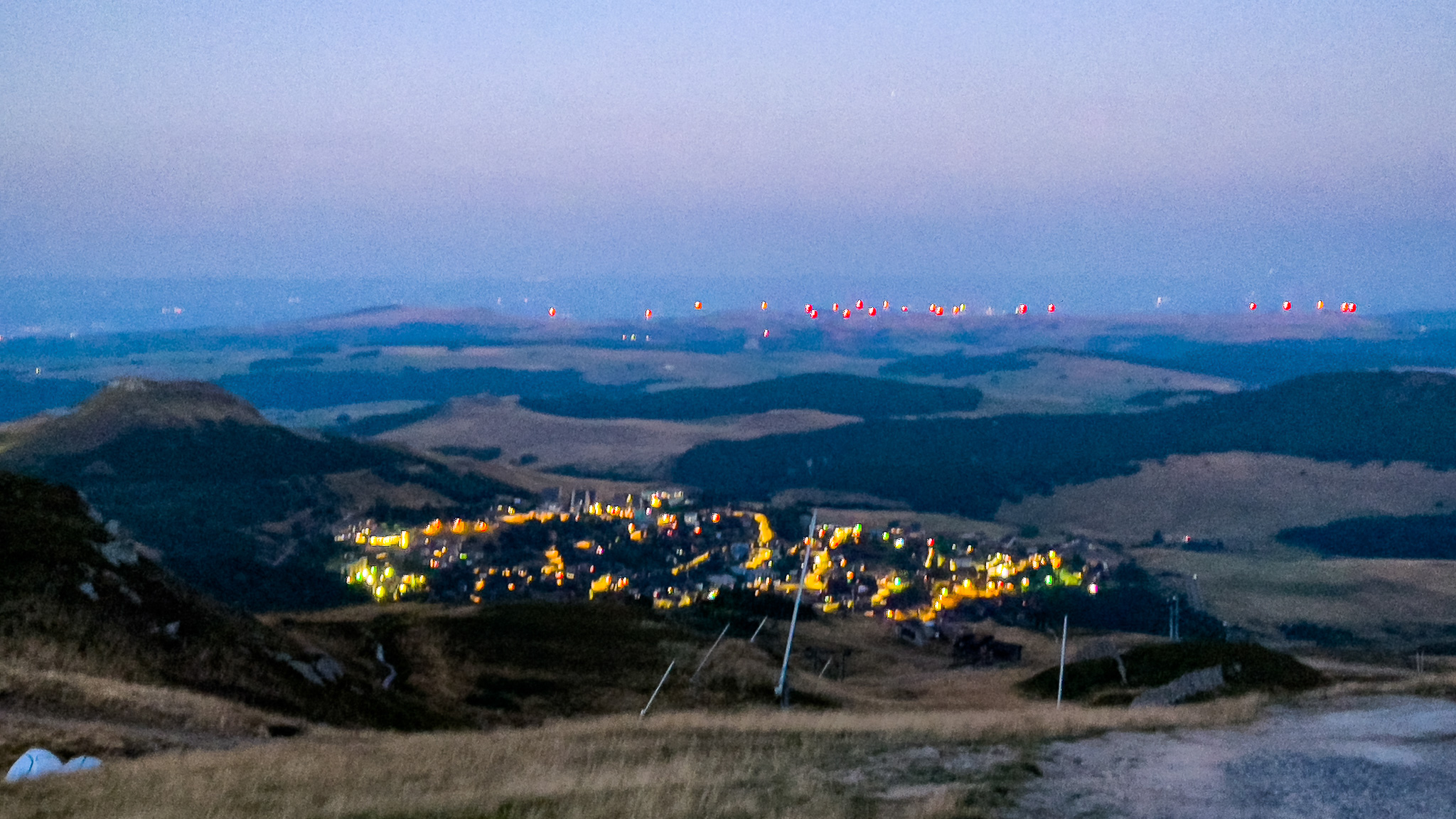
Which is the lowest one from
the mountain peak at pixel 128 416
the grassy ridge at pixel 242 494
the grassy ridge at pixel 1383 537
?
the grassy ridge at pixel 1383 537

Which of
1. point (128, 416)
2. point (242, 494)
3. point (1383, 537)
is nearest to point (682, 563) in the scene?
point (242, 494)

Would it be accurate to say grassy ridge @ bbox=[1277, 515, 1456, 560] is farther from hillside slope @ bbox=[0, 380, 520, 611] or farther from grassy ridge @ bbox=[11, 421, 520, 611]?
hillside slope @ bbox=[0, 380, 520, 611]

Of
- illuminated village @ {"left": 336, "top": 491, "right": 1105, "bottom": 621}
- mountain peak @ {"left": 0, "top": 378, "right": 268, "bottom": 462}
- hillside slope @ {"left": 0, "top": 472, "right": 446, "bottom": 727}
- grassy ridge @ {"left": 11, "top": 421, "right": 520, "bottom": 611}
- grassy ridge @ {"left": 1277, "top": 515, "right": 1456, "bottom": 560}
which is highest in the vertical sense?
hillside slope @ {"left": 0, "top": 472, "right": 446, "bottom": 727}

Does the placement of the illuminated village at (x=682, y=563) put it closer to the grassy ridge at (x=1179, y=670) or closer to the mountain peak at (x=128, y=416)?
the grassy ridge at (x=1179, y=670)

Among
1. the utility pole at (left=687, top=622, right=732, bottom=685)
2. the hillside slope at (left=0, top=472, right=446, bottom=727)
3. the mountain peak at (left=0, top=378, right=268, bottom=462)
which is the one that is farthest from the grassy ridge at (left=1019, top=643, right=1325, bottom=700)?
the mountain peak at (left=0, top=378, right=268, bottom=462)

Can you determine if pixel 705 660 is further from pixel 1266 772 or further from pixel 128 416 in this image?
pixel 128 416

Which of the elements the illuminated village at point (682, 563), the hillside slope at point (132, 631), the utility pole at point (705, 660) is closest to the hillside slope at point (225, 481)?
the illuminated village at point (682, 563)

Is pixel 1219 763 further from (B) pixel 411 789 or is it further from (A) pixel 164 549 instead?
(A) pixel 164 549
